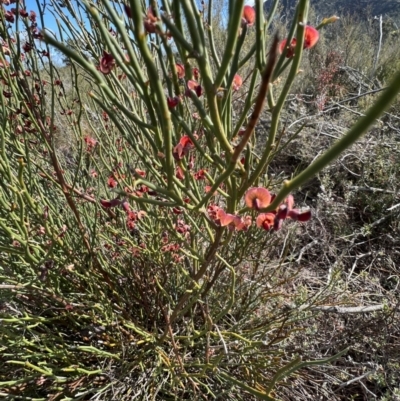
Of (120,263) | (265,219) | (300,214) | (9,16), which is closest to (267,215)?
(265,219)

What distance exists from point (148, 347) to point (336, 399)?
0.82m

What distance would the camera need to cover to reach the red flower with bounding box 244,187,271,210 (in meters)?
0.60

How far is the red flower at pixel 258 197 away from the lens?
60 centimetres

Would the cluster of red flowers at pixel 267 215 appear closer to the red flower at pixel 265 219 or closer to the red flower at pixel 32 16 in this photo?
the red flower at pixel 265 219

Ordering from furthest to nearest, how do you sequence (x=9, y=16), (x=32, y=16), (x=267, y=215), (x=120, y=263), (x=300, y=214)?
1. (x=120, y=263)
2. (x=32, y=16)
3. (x=9, y=16)
4. (x=267, y=215)
5. (x=300, y=214)

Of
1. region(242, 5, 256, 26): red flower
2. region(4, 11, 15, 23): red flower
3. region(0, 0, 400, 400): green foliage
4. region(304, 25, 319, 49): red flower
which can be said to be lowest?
region(0, 0, 400, 400): green foliage

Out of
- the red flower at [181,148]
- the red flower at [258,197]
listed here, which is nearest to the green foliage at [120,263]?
the red flower at [181,148]

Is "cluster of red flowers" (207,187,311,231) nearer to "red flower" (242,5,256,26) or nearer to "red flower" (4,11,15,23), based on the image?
"red flower" (242,5,256,26)

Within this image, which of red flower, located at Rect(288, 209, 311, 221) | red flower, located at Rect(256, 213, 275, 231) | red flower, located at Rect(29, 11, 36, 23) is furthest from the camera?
red flower, located at Rect(29, 11, 36, 23)

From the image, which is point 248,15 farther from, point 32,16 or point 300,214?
point 32,16

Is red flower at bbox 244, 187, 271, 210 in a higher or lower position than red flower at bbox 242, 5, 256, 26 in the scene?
lower

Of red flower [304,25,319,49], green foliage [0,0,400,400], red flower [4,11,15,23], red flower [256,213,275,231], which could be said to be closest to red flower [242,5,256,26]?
green foliage [0,0,400,400]

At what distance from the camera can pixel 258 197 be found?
0.61m

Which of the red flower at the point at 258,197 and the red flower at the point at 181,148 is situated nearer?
the red flower at the point at 258,197
